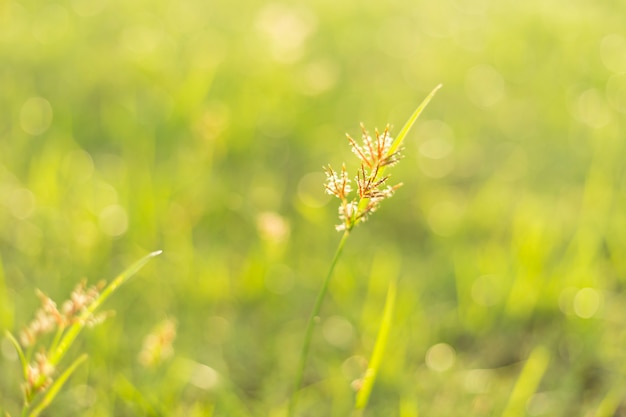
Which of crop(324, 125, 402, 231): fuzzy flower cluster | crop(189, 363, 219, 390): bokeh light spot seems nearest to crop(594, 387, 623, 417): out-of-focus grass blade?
crop(189, 363, 219, 390): bokeh light spot

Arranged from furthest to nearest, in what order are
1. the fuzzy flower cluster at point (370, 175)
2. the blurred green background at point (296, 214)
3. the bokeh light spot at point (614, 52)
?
the bokeh light spot at point (614, 52)
the blurred green background at point (296, 214)
the fuzzy flower cluster at point (370, 175)

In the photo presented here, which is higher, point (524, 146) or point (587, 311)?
point (524, 146)

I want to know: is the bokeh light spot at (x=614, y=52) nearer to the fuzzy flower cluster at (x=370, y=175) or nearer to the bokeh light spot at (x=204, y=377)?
the bokeh light spot at (x=204, y=377)

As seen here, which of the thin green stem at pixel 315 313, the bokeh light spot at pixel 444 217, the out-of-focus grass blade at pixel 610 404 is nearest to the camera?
the thin green stem at pixel 315 313

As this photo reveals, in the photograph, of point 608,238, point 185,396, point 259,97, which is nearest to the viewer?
point 185,396

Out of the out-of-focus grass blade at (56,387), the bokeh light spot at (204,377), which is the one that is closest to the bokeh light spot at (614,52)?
the bokeh light spot at (204,377)

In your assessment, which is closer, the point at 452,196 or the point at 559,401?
the point at 559,401

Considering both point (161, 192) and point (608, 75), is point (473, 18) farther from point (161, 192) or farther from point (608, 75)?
point (161, 192)

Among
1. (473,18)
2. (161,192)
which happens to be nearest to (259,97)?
(161,192)

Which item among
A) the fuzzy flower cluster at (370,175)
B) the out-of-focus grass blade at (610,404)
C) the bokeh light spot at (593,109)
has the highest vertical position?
the bokeh light spot at (593,109)
